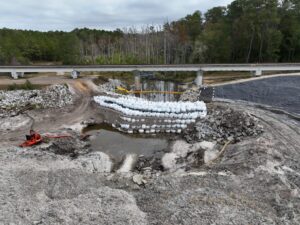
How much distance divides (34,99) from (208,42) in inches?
1417

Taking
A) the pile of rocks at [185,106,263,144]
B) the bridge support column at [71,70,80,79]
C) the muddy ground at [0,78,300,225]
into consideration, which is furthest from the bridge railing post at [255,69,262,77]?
the bridge support column at [71,70,80,79]

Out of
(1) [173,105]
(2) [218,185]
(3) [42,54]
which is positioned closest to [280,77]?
(1) [173,105]

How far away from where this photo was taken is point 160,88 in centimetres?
4678

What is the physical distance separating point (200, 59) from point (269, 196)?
46533 millimetres

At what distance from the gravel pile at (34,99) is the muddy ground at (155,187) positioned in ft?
30.5

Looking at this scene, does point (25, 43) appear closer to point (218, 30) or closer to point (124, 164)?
point (218, 30)

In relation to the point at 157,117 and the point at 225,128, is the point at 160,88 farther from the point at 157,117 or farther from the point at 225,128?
the point at 225,128

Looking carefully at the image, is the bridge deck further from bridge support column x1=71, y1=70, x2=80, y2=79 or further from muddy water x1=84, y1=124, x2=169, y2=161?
muddy water x1=84, y1=124, x2=169, y2=161

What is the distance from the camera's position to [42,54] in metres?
72.6

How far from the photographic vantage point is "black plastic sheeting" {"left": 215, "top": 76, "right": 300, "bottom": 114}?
2984cm

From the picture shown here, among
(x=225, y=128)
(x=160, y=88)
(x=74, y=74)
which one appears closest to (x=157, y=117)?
(x=225, y=128)

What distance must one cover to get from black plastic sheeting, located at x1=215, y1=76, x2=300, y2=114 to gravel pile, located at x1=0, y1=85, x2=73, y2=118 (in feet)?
67.7

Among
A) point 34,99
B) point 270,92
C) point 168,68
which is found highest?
point 168,68

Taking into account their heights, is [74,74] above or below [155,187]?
above
